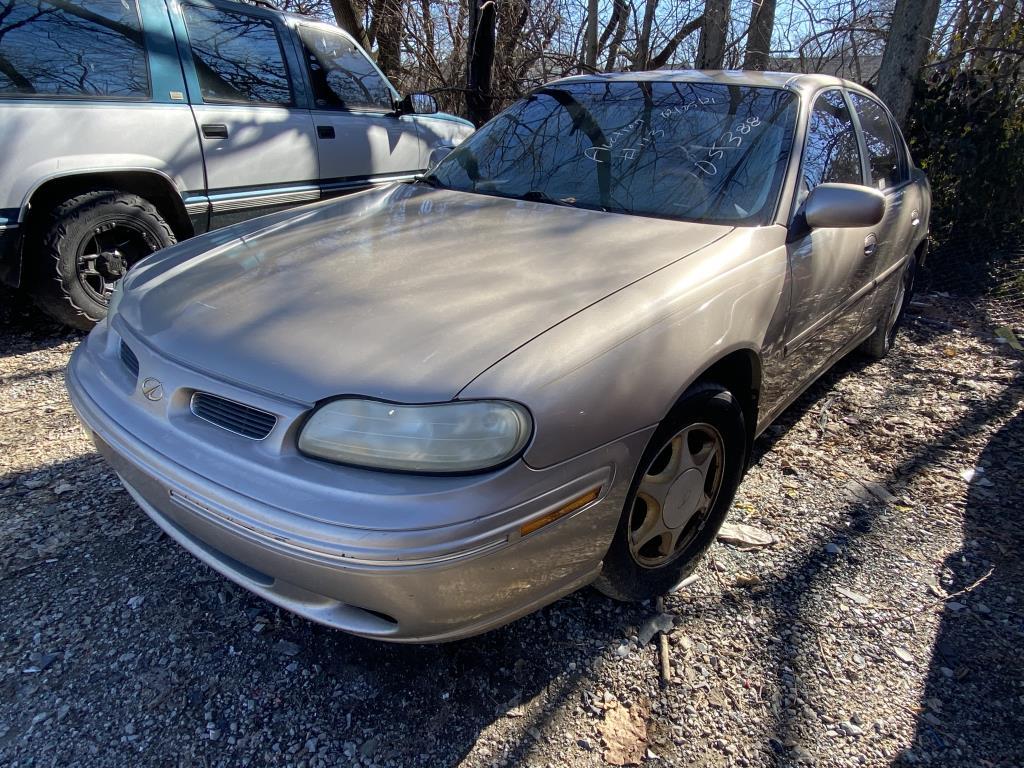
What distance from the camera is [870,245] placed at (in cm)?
297

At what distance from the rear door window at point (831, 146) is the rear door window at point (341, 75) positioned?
11.4ft

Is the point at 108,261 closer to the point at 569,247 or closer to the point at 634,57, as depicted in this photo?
the point at 569,247

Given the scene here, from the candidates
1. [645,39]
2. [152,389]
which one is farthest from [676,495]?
[645,39]

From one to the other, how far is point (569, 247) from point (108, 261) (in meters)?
3.07

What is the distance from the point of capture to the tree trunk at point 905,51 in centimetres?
593

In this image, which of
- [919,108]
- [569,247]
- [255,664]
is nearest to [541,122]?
[569,247]

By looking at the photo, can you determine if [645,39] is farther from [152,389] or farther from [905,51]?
[152,389]

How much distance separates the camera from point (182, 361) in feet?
5.70

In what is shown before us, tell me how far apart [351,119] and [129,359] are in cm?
363

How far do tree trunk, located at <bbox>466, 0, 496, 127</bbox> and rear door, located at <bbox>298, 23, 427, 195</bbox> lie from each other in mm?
2120

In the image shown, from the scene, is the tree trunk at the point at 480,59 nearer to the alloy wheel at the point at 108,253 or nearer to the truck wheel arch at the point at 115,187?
the truck wheel arch at the point at 115,187

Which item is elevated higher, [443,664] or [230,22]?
[230,22]

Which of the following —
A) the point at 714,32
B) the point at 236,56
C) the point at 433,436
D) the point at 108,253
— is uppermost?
the point at 714,32

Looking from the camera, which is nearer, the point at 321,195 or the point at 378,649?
the point at 378,649
